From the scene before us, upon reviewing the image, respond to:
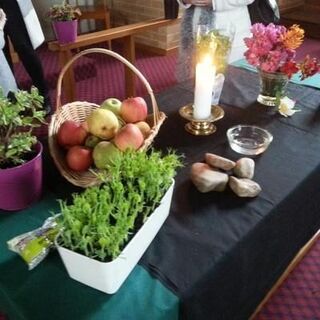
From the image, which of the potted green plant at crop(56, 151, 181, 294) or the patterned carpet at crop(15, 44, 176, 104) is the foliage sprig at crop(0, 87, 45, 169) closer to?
the potted green plant at crop(56, 151, 181, 294)

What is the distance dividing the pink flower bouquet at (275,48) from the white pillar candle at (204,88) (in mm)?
188

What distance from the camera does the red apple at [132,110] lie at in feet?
2.87

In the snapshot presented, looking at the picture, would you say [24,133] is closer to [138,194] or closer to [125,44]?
[138,194]

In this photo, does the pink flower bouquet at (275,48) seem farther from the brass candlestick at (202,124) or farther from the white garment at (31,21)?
the white garment at (31,21)

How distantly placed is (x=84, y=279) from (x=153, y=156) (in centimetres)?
24

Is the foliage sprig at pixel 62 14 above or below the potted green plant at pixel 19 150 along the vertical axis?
below

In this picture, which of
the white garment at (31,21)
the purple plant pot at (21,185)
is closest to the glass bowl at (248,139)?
the purple plant pot at (21,185)

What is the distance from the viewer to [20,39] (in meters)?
2.09

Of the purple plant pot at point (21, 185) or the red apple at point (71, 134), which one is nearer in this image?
the purple plant pot at point (21, 185)

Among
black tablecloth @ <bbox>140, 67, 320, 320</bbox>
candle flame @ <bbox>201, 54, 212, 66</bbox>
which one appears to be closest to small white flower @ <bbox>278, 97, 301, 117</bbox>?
black tablecloth @ <bbox>140, 67, 320, 320</bbox>

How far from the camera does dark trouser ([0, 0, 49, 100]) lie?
6.40 ft

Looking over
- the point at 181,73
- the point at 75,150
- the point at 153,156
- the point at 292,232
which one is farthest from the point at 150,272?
the point at 181,73

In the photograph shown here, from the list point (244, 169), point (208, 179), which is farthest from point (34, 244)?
point (244, 169)

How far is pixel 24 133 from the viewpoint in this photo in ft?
2.32
